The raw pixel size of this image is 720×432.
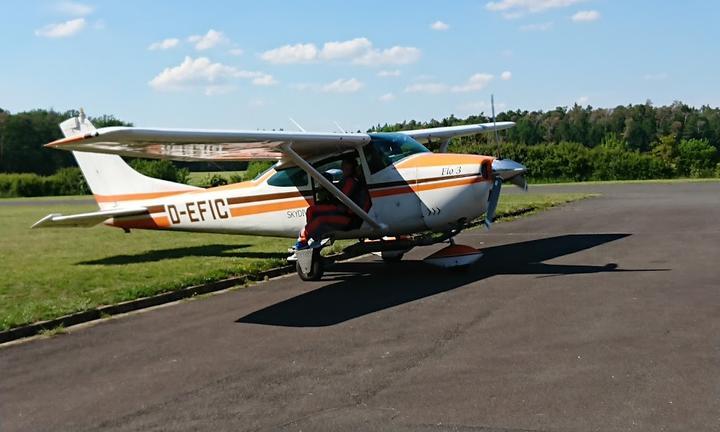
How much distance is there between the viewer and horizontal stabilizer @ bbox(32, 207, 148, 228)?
13312 millimetres

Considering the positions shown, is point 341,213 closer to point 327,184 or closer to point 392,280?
point 327,184

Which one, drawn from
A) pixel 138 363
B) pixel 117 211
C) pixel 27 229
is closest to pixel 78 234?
pixel 27 229

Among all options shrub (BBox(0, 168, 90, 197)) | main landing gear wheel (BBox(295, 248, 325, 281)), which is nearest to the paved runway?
main landing gear wheel (BBox(295, 248, 325, 281))

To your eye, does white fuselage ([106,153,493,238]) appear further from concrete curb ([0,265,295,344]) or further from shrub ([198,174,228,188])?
shrub ([198,174,228,188])

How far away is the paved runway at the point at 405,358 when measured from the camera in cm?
501

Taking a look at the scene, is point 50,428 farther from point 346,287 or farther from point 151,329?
point 346,287

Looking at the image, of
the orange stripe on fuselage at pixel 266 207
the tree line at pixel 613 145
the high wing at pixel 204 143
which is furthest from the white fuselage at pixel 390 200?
the tree line at pixel 613 145

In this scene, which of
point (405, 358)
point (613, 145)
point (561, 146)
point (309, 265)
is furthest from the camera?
point (613, 145)

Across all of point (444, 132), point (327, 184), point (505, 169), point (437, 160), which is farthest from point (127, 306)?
point (444, 132)

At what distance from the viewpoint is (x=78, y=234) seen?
20.0 meters

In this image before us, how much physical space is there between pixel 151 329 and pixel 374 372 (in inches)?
137

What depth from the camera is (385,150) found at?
39.5ft

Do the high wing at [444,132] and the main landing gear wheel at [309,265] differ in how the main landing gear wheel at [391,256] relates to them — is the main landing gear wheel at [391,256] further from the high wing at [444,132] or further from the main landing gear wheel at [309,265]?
the high wing at [444,132]

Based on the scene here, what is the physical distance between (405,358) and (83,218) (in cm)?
960
